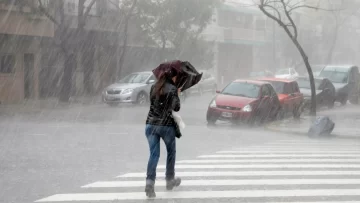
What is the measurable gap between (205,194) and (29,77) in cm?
2245

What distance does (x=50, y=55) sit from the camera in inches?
1217

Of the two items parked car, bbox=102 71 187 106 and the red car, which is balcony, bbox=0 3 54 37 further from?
the red car

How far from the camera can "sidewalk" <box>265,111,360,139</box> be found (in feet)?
55.4

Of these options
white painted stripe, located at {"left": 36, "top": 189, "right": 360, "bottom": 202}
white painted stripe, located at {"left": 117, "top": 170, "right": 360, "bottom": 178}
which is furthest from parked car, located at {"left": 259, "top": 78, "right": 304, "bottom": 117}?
white painted stripe, located at {"left": 36, "top": 189, "right": 360, "bottom": 202}

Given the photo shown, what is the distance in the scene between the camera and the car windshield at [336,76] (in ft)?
101

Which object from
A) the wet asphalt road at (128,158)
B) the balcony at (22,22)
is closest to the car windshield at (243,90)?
the wet asphalt road at (128,158)

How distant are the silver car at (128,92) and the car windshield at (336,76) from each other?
9.85m

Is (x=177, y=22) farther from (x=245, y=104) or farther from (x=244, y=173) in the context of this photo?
(x=244, y=173)

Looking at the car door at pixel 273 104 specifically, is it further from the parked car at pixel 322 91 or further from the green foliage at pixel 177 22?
the green foliage at pixel 177 22

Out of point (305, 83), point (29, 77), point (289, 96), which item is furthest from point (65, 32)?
point (305, 83)

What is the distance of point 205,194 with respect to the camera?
7.79 metres

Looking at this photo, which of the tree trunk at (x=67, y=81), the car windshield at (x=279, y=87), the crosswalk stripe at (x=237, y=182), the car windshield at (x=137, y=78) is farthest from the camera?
the car windshield at (x=137, y=78)

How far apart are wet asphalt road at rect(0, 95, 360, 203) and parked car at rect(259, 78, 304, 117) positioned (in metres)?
3.46

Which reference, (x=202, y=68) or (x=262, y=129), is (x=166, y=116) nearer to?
(x=262, y=129)
